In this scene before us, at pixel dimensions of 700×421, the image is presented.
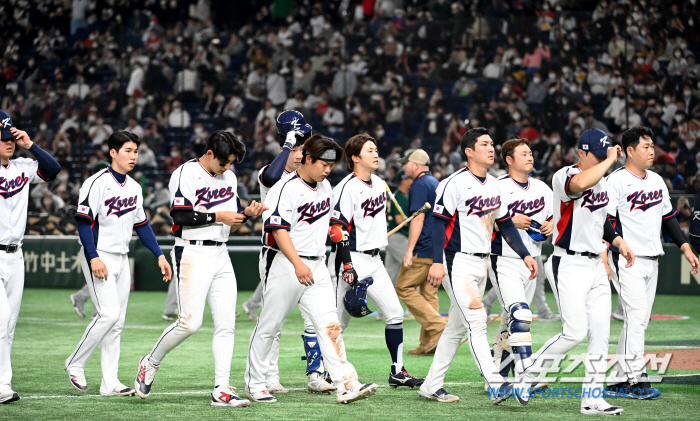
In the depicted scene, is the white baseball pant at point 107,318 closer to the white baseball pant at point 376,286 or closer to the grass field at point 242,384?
the grass field at point 242,384

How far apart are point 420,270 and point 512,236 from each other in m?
3.11

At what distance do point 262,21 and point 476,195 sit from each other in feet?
68.1

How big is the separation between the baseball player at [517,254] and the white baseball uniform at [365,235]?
0.95 m

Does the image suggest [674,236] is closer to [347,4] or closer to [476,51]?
[476,51]

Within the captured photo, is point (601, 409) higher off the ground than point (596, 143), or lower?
lower

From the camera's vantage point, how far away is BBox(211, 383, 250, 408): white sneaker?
6051mm

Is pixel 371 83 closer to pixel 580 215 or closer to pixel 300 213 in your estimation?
pixel 300 213

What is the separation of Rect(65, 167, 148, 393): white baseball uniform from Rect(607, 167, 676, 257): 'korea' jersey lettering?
3869 mm

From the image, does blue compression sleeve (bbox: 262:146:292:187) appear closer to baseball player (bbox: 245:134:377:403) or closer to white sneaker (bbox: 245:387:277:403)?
baseball player (bbox: 245:134:377:403)

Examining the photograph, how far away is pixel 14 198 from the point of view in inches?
254

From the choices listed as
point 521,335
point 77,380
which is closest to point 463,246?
point 521,335

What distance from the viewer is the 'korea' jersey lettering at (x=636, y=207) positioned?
6.68m

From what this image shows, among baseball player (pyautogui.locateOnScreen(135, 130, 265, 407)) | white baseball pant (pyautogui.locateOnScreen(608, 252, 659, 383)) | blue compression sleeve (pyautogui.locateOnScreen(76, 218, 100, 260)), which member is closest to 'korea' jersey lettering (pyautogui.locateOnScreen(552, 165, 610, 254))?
white baseball pant (pyautogui.locateOnScreen(608, 252, 659, 383))

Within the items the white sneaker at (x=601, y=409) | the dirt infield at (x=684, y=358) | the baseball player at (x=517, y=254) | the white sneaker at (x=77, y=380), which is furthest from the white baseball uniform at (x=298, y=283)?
the dirt infield at (x=684, y=358)
